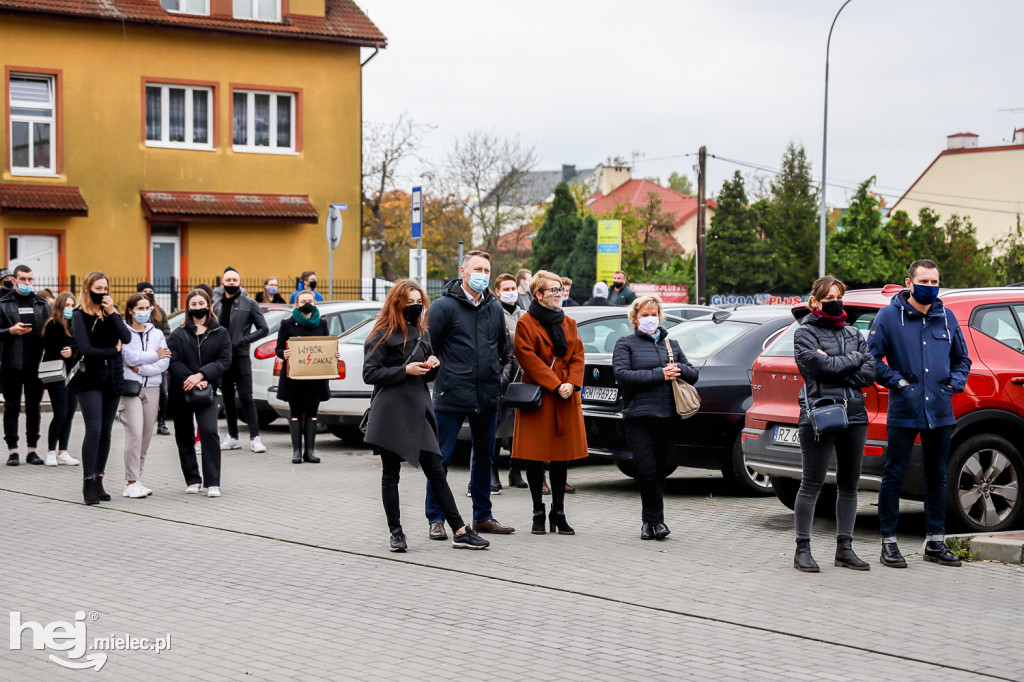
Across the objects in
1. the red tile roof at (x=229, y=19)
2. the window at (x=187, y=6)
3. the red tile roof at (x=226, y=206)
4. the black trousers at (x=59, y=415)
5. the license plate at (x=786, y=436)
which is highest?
the window at (x=187, y=6)

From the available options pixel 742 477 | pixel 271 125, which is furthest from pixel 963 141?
pixel 742 477

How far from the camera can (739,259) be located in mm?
55844

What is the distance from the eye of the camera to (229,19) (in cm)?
2947

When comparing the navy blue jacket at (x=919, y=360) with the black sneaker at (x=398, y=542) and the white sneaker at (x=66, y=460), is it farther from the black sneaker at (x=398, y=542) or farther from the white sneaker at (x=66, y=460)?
the white sneaker at (x=66, y=460)

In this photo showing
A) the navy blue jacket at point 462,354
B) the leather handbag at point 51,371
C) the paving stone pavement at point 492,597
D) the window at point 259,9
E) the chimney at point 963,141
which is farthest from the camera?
the chimney at point 963,141

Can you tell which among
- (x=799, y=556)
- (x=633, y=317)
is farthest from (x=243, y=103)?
(x=799, y=556)

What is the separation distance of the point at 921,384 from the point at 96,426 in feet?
21.7

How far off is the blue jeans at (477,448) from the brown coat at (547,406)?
0.21m

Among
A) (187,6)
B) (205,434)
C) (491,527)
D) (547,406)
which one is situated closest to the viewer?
(547,406)

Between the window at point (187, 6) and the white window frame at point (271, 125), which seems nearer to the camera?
the window at point (187, 6)

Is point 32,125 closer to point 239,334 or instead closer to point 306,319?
point 239,334

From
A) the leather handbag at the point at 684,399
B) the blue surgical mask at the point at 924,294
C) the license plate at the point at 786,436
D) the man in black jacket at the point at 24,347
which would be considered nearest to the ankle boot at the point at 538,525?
the leather handbag at the point at 684,399

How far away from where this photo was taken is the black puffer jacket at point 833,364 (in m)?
7.74

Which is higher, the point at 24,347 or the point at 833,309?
the point at 833,309
